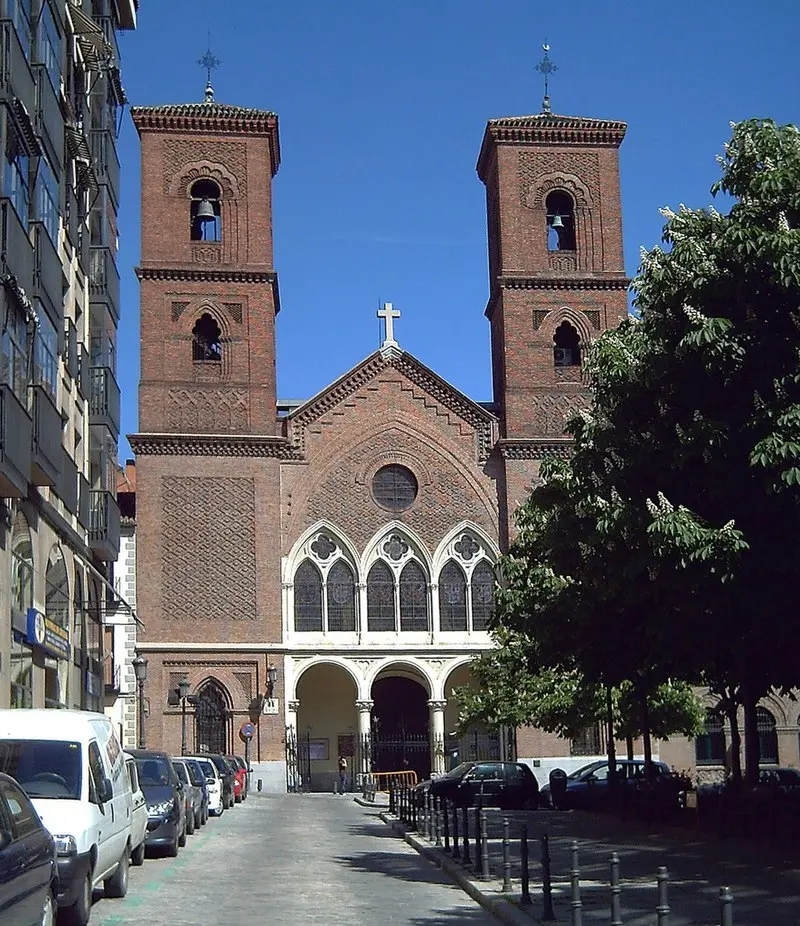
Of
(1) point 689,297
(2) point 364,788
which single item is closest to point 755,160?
(1) point 689,297

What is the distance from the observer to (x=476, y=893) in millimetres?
15133

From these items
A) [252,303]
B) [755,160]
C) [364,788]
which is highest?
[252,303]

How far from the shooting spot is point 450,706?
169 feet

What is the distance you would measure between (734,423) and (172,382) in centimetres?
3508

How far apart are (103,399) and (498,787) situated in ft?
46.4

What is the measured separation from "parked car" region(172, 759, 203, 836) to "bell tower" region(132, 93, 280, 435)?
2276 cm

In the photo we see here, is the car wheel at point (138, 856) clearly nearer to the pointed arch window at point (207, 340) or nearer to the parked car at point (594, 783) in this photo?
the parked car at point (594, 783)

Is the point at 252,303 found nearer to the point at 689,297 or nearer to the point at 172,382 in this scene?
the point at 172,382

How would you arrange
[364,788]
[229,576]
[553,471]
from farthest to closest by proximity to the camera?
1. [229,576]
2. [364,788]
3. [553,471]

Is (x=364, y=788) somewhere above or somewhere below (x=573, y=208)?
below

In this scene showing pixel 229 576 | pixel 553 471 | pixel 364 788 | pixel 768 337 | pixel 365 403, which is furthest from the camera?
pixel 365 403

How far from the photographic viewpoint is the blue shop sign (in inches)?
1025

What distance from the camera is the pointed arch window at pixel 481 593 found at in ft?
164

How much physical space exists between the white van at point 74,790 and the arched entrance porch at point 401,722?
3454cm
